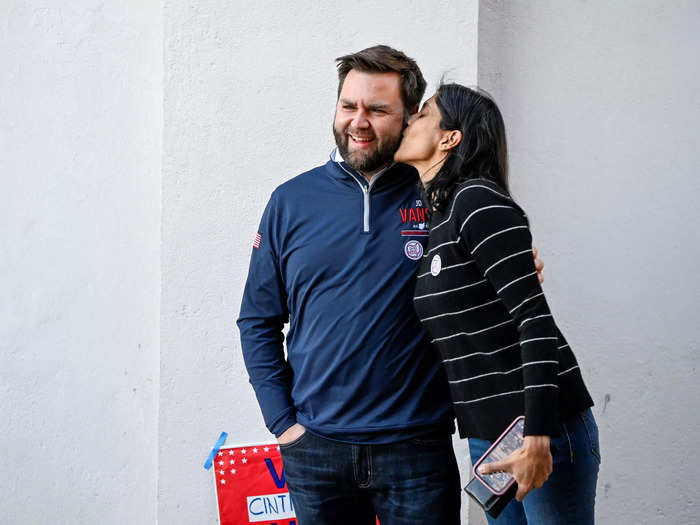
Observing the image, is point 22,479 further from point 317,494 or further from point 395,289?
point 395,289

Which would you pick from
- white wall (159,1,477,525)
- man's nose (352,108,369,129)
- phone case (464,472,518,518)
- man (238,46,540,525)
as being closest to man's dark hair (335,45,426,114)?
man (238,46,540,525)

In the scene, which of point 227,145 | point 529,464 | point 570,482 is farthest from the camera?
point 227,145

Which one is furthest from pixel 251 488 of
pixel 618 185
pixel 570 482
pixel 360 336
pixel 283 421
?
pixel 618 185

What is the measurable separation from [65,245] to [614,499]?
2537mm

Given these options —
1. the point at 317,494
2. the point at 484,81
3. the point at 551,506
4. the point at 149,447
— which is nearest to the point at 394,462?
the point at 317,494

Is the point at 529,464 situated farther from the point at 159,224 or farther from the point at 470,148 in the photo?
the point at 159,224

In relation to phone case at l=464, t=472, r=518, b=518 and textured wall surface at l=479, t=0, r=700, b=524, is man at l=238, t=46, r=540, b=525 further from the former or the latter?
textured wall surface at l=479, t=0, r=700, b=524

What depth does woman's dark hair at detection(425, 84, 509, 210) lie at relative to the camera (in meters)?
1.85

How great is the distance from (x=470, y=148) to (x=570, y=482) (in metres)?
0.84

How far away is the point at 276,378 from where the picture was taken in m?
2.18

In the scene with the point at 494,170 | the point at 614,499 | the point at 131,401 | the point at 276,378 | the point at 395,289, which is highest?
the point at 494,170

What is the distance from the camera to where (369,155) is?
2.08 m

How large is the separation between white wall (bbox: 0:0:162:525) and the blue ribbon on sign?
13.1 inches

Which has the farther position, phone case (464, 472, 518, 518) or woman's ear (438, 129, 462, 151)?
woman's ear (438, 129, 462, 151)
